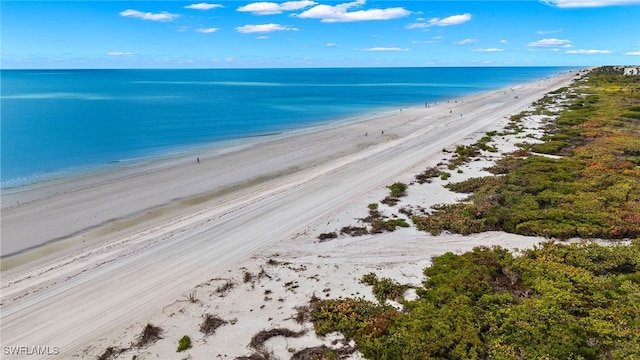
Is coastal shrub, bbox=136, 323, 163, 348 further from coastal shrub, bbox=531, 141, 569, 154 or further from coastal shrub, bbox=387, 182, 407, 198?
coastal shrub, bbox=531, 141, 569, 154

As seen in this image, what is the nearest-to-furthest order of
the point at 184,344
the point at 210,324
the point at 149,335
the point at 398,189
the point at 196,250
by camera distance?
the point at 184,344 < the point at 149,335 < the point at 210,324 < the point at 196,250 < the point at 398,189

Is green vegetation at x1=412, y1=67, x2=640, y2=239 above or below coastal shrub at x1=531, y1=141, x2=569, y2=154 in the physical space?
below

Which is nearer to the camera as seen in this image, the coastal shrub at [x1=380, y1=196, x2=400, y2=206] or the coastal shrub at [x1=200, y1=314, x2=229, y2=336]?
the coastal shrub at [x1=200, y1=314, x2=229, y2=336]

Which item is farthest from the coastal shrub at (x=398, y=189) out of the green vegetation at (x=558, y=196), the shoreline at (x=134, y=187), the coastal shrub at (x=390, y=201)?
the shoreline at (x=134, y=187)

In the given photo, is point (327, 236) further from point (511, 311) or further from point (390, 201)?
point (511, 311)

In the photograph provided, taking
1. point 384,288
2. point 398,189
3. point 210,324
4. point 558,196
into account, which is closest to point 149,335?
point 210,324

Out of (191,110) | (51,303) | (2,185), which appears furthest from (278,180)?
(191,110)

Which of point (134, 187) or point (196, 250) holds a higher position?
point (134, 187)

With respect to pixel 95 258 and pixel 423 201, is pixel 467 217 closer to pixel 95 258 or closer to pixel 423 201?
pixel 423 201

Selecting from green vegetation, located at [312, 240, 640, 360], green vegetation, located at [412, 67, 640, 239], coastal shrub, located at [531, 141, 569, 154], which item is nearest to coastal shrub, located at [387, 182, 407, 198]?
green vegetation, located at [412, 67, 640, 239]
